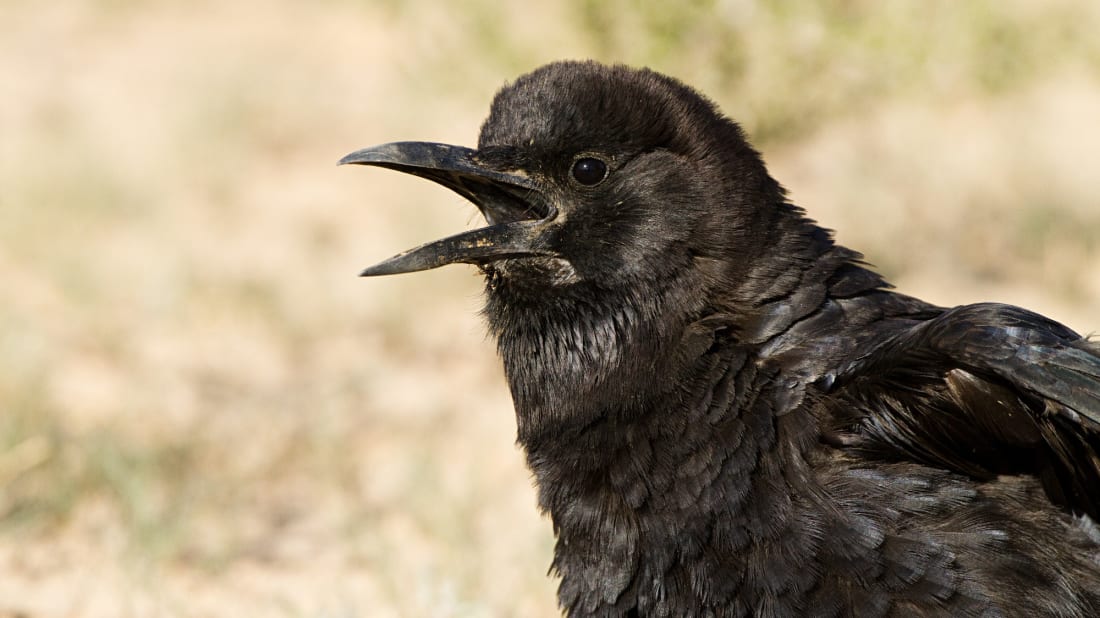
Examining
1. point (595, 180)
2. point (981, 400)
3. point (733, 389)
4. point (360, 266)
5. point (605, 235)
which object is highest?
point (360, 266)

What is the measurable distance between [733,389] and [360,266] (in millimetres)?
6759

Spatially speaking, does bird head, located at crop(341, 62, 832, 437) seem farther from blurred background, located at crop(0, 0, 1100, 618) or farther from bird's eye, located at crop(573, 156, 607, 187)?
blurred background, located at crop(0, 0, 1100, 618)

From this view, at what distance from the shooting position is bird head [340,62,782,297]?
3.31 m

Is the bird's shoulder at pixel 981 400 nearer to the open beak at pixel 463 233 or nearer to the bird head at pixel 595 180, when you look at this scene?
the bird head at pixel 595 180

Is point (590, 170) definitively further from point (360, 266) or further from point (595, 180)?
point (360, 266)

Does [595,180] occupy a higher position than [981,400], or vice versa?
[595,180]

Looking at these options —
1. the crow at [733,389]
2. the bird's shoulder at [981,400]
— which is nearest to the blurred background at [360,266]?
the crow at [733,389]

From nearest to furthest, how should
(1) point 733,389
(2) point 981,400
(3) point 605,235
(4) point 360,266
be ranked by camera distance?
(2) point 981,400
(1) point 733,389
(3) point 605,235
(4) point 360,266

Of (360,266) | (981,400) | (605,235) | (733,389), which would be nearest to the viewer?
(981,400)

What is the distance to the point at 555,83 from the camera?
11.2ft

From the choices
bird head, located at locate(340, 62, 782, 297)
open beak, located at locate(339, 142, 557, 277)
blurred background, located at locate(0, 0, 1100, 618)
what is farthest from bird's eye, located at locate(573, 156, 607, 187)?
blurred background, located at locate(0, 0, 1100, 618)

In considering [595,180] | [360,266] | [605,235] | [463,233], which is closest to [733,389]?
[605,235]

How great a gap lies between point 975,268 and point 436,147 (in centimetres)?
561

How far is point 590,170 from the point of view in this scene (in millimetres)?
3410
